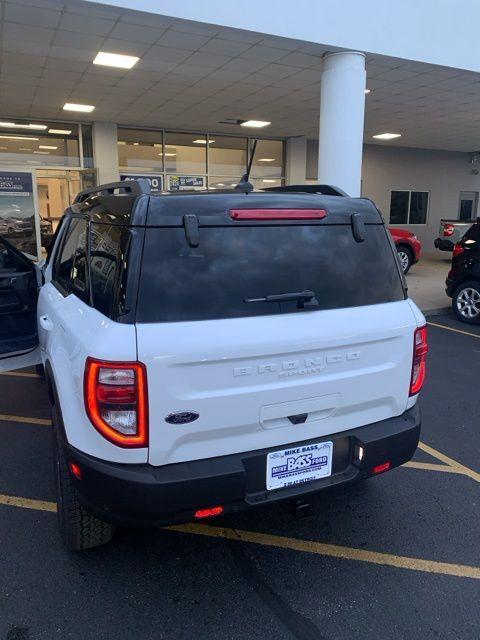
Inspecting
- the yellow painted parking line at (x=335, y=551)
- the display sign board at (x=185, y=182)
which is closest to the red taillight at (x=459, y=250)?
the yellow painted parking line at (x=335, y=551)

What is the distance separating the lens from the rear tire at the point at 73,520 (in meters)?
2.54

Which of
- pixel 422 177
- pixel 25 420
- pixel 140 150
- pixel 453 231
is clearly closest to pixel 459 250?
pixel 453 231

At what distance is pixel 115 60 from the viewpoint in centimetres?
755

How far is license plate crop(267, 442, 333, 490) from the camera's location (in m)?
2.32

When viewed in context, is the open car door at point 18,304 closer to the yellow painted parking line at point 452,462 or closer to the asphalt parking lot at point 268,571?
the asphalt parking lot at point 268,571

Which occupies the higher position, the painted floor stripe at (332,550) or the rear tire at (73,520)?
the rear tire at (73,520)

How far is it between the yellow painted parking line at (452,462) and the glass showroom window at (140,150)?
11382 mm

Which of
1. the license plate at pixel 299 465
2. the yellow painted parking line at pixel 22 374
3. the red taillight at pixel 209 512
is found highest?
the license plate at pixel 299 465

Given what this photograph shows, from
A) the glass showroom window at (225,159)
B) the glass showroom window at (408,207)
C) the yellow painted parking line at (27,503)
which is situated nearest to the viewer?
the yellow painted parking line at (27,503)

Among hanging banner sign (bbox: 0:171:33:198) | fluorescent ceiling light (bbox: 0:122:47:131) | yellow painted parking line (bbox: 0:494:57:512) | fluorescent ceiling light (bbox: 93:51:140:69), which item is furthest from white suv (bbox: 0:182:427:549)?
fluorescent ceiling light (bbox: 0:122:47:131)

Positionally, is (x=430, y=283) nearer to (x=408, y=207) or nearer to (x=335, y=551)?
(x=408, y=207)

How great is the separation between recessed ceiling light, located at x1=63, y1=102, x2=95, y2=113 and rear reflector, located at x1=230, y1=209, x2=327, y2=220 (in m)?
9.72

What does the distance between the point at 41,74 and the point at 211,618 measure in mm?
8704

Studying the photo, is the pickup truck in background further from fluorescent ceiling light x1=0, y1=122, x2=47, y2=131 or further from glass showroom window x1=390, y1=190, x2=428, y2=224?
fluorescent ceiling light x1=0, y1=122, x2=47, y2=131
